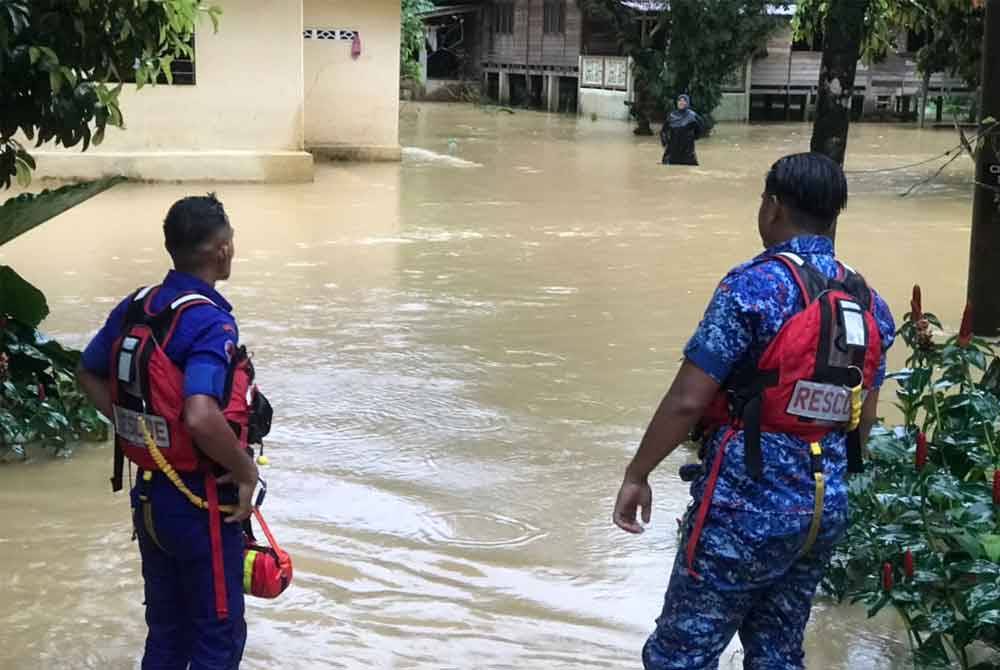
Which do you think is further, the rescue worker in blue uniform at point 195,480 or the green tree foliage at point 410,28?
the green tree foliage at point 410,28

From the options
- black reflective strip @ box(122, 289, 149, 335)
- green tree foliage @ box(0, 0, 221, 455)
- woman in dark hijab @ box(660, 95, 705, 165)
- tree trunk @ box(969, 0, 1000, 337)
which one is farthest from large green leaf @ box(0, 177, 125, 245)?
woman in dark hijab @ box(660, 95, 705, 165)

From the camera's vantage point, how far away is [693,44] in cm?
2683

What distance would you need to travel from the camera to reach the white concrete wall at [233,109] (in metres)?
16.3

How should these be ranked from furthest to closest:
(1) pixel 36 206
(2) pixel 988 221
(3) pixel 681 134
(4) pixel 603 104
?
1. (4) pixel 603 104
2. (3) pixel 681 134
3. (2) pixel 988 221
4. (1) pixel 36 206

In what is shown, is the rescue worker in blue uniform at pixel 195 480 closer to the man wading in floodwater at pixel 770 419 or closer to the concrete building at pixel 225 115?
the man wading in floodwater at pixel 770 419

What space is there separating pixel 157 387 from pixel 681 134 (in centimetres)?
1783

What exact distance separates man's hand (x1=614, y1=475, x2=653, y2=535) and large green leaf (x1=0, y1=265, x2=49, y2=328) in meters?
4.01

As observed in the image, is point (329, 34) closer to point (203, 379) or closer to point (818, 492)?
point (203, 379)

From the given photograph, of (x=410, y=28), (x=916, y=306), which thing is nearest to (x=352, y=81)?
(x=410, y=28)

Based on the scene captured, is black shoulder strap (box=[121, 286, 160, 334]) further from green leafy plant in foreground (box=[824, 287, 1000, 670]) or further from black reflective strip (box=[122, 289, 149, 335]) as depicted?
green leafy plant in foreground (box=[824, 287, 1000, 670])

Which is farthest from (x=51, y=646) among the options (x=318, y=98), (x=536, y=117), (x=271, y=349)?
(x=536, y=117)

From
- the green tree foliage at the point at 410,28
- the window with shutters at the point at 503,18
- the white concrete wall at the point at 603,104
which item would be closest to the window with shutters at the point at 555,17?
the window with shutters at the point at 503,18

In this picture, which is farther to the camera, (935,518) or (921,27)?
(921,27)

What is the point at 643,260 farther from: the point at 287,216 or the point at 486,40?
the point at 486,40
